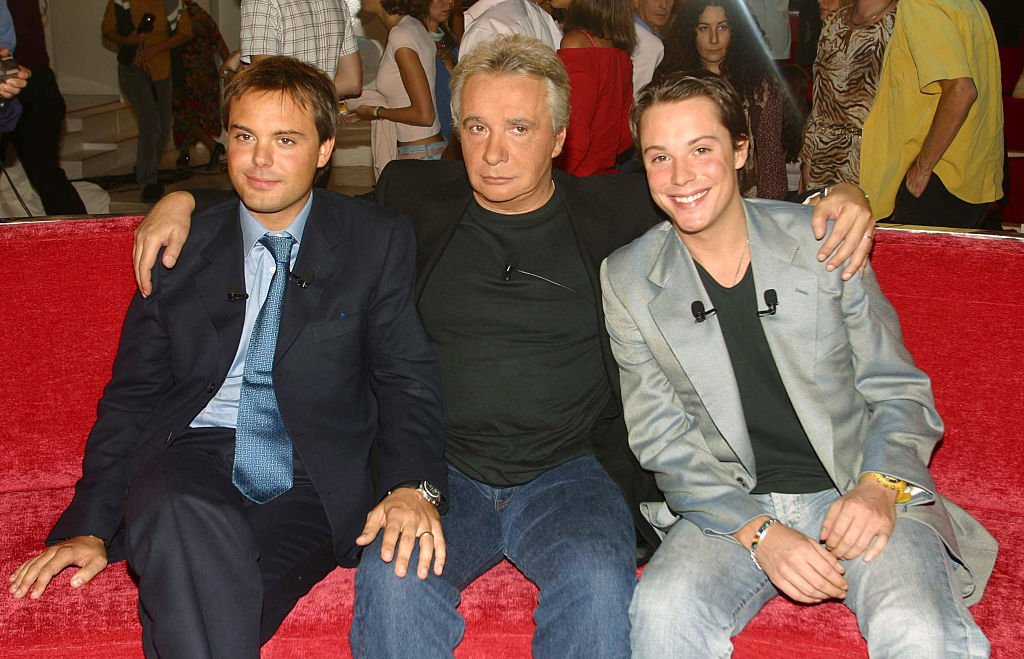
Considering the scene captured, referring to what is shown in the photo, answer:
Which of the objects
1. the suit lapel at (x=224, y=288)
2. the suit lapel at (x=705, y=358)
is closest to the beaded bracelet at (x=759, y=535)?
the suit lapel at (x=705, y=358)

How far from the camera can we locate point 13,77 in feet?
11.6

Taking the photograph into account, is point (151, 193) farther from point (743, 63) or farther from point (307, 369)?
point (307, 369)

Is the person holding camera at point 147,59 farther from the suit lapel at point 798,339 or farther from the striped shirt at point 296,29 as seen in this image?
the suit lapel at point 798,339

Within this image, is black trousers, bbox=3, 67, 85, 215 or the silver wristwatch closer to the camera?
the silver wristwatch

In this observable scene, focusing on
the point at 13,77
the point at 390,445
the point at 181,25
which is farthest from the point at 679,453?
the point at 181,25

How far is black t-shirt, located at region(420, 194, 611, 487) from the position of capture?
7.29ft

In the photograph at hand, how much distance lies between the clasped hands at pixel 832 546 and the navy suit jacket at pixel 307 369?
685 millimetres

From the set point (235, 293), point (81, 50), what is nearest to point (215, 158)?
point (81, 50)

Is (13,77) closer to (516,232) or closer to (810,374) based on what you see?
(516,232)

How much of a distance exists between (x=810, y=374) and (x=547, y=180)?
738 millimetres

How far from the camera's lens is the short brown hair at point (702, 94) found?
1.99 meters

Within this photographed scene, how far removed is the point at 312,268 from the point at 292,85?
39 centimetres

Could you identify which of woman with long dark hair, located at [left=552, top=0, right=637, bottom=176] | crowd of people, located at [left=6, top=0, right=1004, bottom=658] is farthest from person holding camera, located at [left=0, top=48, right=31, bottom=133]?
woman with long dark hair, located at [left=552, top=0, right=637, bottom=176]

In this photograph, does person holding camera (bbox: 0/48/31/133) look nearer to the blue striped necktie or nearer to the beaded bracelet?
the blue striped necktie
